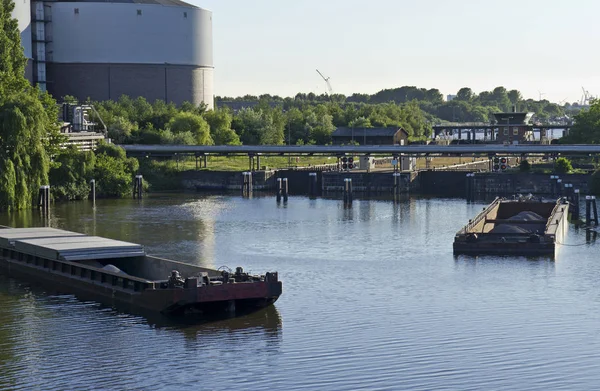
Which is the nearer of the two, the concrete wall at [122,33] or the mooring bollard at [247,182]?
the mooring bollard at [247,182]

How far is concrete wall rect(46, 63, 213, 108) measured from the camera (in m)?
120

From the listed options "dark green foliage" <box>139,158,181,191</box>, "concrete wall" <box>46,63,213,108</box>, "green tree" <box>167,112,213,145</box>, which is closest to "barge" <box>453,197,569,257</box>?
"dark green foliage" <box>139,158,181,191</box>

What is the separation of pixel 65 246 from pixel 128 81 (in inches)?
3181

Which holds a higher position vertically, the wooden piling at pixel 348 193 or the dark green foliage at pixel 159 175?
the dark green foliage at pixel 159 175

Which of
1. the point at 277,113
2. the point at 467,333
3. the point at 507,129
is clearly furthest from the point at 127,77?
the point at 467,333

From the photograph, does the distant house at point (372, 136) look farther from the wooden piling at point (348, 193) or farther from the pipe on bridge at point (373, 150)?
the wooden piling at point (348, 193)

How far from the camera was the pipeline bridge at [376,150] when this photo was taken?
86938mm

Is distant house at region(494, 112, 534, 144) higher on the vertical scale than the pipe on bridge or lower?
higher

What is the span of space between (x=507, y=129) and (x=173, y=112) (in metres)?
39.9

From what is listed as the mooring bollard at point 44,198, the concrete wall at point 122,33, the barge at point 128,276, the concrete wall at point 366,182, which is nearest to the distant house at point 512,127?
the concrete wall at point 122,33

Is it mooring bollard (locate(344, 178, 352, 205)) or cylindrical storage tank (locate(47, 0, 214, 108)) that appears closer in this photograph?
mooring bollard (locate(344, 178, 352, 205))

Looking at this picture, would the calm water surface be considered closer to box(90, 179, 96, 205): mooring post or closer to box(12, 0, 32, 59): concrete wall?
box(90, 179, 96, 205): mooring post

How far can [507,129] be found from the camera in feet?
431

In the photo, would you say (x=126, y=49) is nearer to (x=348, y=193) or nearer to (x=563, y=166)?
(x=348, y=193)
